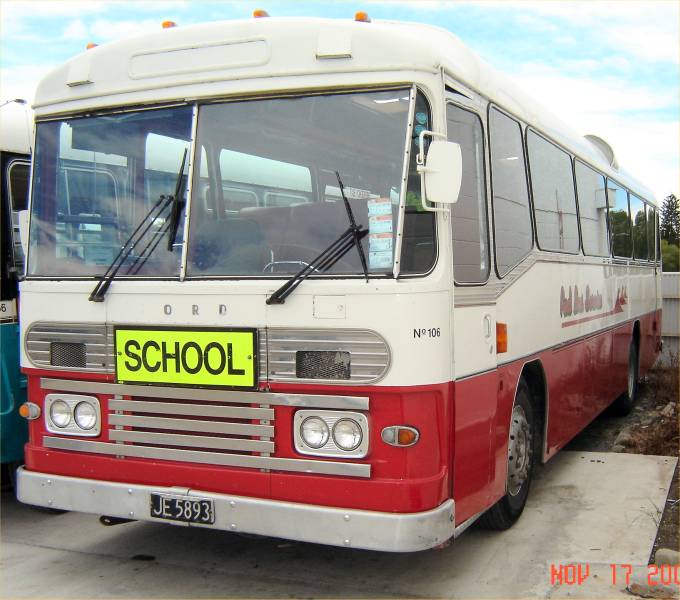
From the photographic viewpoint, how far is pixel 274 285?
445cm

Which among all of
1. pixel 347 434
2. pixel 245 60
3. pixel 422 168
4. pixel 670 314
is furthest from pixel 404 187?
pixel 670 314

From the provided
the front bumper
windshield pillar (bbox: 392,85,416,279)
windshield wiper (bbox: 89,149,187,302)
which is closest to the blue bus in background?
the front bumper

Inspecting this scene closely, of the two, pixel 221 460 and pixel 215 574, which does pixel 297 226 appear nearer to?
pixel 221 460

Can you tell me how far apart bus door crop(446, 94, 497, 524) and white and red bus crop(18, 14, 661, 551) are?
0.02 metres

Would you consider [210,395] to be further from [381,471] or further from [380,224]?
[380,224]

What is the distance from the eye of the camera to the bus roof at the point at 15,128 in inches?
261

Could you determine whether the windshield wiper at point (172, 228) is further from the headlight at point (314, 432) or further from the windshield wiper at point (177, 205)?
the headlight at point (314, 432)

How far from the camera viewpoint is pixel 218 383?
4.53 m

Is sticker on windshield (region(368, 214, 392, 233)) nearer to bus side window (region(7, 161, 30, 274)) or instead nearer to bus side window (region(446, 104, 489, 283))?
bus side window (region(446, 104, 489, 283))

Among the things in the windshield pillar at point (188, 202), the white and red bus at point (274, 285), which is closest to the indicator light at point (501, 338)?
the white and red bus at point (274, 285)

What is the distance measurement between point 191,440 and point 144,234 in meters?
1.20

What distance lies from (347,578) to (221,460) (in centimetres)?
117

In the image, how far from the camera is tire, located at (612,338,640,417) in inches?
415

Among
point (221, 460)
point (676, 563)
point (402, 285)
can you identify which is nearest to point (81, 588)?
point (221, 460)
